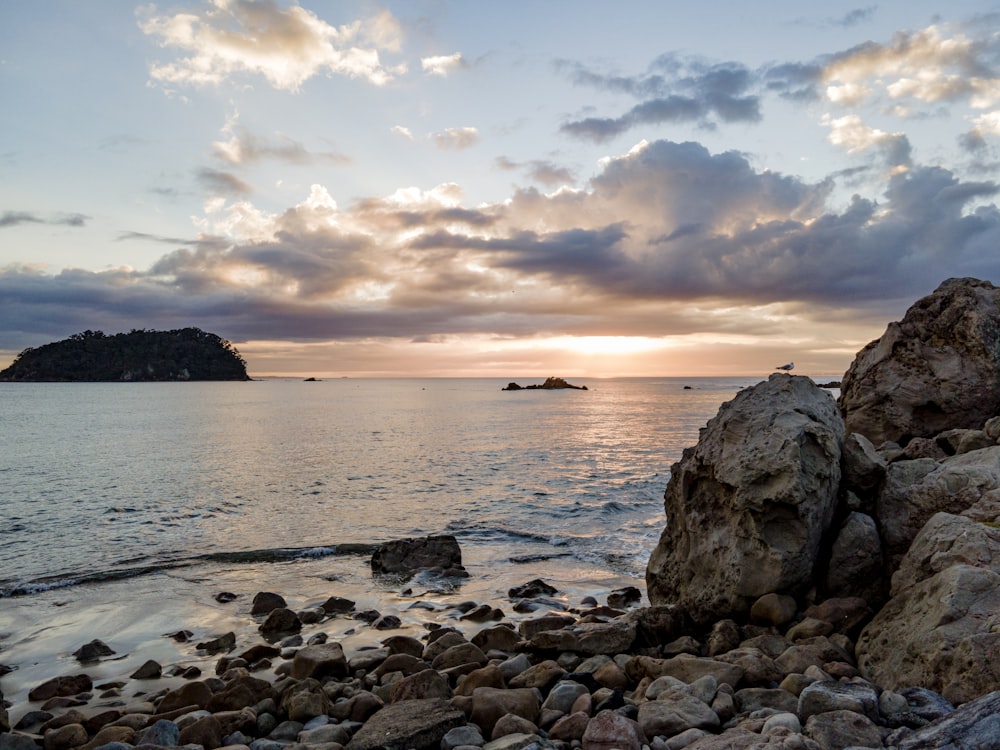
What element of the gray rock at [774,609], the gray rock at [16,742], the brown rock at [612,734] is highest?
the gray rock at [774,609]

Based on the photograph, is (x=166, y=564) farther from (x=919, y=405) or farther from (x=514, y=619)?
(x=919, y=405)

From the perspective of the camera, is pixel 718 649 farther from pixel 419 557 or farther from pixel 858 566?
pixel 419 557

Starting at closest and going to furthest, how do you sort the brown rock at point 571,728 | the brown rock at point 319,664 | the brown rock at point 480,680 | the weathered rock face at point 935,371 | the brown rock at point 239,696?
the brown rock at point 571,728
the brown rock at point 480,680
the brown rock at point 239,696
the brown rock at point 319,664
the weathered rock face at point 935,371

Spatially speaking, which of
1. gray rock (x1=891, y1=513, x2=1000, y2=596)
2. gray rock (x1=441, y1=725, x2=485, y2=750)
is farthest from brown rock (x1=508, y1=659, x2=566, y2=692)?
gray rock (x1=891, y1=513, x2=1000, y2=596)

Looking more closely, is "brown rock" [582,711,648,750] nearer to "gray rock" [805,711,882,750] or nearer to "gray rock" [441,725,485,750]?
"gray rock" [441,725,485,750]

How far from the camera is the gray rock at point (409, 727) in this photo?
21.9 ft

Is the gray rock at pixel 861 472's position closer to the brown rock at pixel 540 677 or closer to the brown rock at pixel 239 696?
the brown rock at pixel 540 677

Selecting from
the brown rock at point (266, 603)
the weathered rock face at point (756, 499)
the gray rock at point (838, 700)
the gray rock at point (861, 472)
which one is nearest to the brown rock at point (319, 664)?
the brown rock at point (266, 603)

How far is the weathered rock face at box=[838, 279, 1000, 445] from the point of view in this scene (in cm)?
1519

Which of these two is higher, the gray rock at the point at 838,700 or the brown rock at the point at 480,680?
the gray rock at the point at 838,700

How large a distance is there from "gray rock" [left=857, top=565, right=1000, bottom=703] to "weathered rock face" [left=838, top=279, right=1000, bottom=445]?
915 cm

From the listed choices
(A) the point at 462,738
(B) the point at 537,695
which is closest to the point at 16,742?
(A) the point at 462,738

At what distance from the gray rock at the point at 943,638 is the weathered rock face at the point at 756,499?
4.92 ft

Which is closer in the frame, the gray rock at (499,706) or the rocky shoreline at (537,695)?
the rocky shoreline at (537,695)
